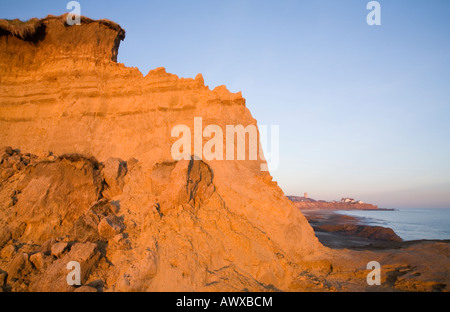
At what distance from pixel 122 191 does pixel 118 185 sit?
0.24m

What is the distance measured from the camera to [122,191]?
8.52 meters

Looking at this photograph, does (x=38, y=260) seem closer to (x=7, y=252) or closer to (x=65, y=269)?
(x=65, y=269)

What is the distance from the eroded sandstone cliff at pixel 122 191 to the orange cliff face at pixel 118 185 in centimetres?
4

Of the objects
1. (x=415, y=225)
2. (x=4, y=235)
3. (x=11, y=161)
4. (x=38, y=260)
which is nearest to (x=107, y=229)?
(x=38, y=260)

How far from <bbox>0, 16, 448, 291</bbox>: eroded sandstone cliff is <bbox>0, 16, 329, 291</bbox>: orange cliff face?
0.13ft

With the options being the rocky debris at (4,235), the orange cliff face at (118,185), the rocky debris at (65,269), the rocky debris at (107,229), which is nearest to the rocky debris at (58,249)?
the orange cliff face at (118,185)

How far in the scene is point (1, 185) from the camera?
8.59m

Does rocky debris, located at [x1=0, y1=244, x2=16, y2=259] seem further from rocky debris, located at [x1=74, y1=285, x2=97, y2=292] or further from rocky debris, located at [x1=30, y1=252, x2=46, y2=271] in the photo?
rocky debris, located at [x1=74, y1=285, x2=97, y2=292]

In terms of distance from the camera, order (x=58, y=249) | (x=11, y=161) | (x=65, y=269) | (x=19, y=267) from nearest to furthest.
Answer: (x=65, y=269) → (x=19, y=267) → (x=58, y=249) → (x=11, y=161)

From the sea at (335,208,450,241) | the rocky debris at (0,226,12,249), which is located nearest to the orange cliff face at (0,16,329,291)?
the rocky debris at (0,226,12,249)

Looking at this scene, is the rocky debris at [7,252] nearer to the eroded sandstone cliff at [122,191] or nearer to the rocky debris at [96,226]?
the eroded sandstone cliff at [122,191]
